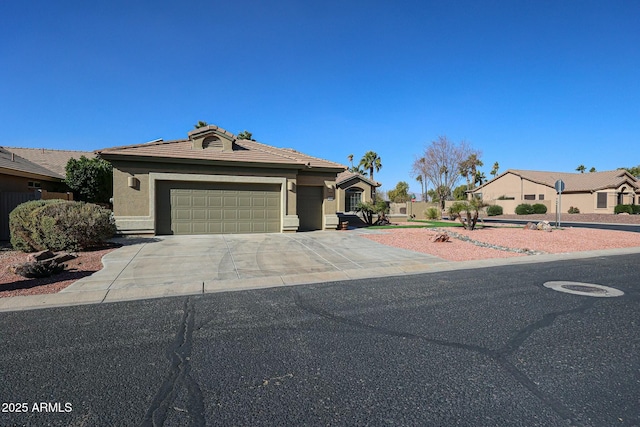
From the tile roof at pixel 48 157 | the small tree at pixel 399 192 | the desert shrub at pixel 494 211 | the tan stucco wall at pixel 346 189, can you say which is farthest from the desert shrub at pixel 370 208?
the small tree at pixel 399 192

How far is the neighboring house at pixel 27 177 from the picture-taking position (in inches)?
492

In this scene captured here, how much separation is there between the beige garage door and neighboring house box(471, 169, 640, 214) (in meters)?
32.8

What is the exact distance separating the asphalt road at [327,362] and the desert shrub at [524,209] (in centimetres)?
3504

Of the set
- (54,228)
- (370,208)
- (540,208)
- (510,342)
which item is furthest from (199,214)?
(540,208)

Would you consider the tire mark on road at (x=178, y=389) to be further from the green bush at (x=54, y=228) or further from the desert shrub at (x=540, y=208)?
the desert shrub at (x=540, y=208)

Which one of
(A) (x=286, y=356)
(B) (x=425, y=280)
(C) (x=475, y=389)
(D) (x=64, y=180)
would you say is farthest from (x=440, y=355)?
(D) (x=64, y=180)

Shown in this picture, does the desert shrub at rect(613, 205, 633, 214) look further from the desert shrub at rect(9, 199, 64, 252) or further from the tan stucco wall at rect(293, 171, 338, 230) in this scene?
the desert shrub at rect(9, 199, 64, 252)

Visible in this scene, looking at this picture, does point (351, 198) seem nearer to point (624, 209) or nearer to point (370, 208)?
point (370, 208)

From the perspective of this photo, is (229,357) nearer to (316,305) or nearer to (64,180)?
(316,305)

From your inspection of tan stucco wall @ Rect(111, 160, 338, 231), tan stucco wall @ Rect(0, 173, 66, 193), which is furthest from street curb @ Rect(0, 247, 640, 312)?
tan stucco wall @ Rect(0, 173, 66, 193)

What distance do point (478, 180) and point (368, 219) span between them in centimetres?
5148

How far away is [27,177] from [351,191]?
2417 cm

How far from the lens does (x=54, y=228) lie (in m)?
9.77

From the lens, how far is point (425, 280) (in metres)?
7.26
